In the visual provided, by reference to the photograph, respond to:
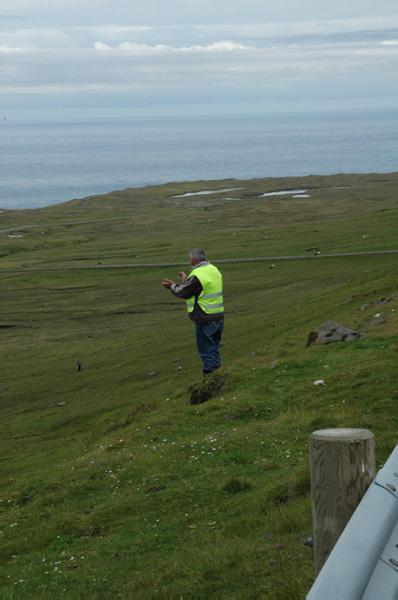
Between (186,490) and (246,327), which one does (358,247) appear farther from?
(186,490)

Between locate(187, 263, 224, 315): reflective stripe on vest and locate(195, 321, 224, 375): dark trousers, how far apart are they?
467 mm

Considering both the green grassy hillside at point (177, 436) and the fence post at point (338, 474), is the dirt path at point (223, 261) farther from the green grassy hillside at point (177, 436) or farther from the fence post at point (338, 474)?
the fence post at point (338, 474)

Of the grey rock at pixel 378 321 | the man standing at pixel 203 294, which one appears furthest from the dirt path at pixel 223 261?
the man standing at pixel 203 294

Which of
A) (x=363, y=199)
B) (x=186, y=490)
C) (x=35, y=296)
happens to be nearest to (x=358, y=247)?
(x=35, y=296)

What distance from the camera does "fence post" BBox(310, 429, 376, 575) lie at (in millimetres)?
4301

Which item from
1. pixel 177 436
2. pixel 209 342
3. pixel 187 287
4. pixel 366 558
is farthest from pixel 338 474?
pixel 209 342

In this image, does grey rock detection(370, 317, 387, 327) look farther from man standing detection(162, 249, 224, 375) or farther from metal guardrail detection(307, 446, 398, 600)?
metal guardrail detection(307, 446, 398, 600)

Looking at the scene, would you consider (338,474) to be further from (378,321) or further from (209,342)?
(378,321)

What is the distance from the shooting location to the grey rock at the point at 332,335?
19969mm

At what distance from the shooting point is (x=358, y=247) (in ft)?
221

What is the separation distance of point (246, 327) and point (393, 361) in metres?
19.8

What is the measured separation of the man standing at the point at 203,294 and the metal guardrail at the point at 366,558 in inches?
528

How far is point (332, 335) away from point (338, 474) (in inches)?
638

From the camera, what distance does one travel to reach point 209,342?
18516 millimetres
